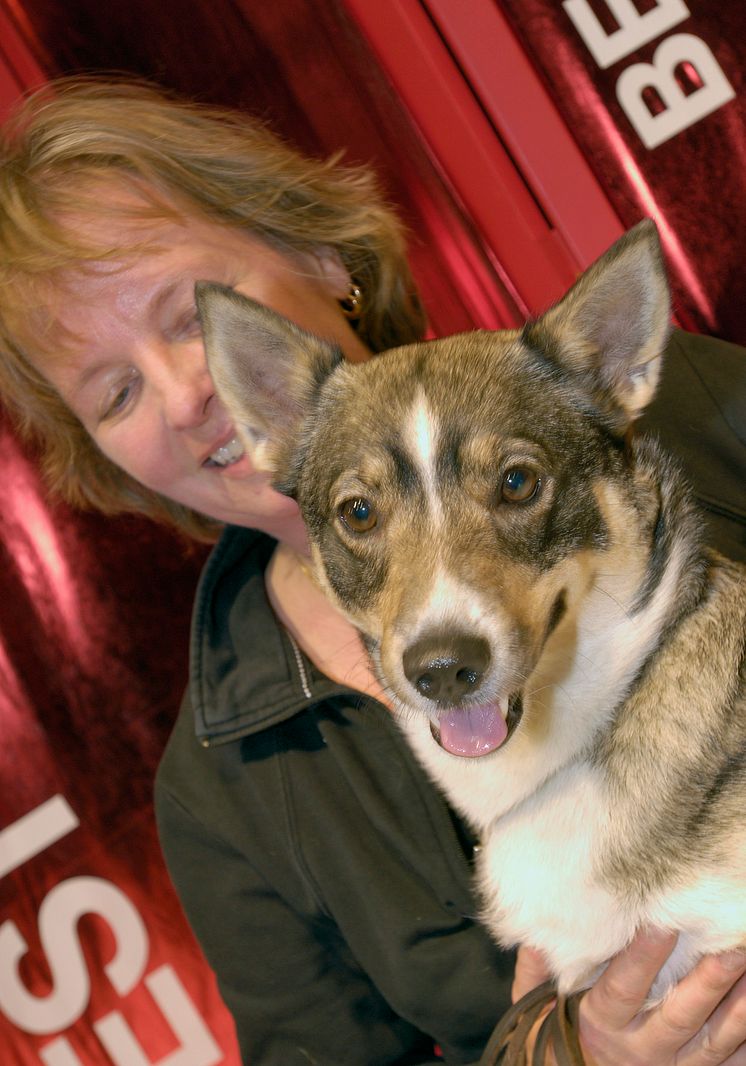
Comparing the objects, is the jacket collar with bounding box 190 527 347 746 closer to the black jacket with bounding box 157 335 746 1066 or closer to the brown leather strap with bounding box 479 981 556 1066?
the black jacket with bounding box 157 335 746 1066

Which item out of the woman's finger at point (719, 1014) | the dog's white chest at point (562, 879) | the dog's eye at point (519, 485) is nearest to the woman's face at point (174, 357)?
the dog's eye at point (519, 485)

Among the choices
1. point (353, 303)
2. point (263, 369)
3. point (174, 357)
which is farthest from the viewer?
point (353, 303)

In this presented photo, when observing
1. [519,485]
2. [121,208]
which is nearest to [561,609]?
[519,485]

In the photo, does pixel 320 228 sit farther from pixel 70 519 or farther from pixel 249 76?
pixel 70 519

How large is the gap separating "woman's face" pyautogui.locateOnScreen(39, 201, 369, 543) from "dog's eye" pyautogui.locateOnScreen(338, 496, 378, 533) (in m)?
0.38

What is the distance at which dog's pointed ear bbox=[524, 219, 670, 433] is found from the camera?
5.21ft

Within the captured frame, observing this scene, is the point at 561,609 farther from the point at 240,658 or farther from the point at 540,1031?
the point at 240,658

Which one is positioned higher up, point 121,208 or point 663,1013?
point 121,208

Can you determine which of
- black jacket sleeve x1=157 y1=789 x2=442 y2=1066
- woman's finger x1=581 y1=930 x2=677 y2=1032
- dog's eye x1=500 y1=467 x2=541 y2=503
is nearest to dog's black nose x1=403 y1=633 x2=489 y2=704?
dog's eye x1=500 y1=467 x2=541 y2=503

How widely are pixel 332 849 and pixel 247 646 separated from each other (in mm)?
506

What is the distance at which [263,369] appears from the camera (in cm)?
190

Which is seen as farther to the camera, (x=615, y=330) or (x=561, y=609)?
(x=615, y=330)

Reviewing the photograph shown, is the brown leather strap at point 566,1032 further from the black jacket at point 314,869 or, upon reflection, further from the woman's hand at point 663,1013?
the black jacket at point 314,869

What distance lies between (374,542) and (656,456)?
1.75 ft
